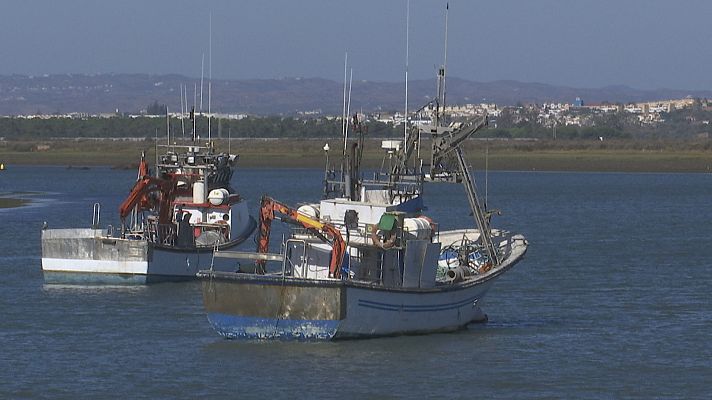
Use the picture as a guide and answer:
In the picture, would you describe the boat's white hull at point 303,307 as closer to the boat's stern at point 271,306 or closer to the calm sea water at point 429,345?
the boat's stern at point 271,306

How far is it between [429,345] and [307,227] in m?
3.58

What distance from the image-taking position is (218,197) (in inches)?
1912

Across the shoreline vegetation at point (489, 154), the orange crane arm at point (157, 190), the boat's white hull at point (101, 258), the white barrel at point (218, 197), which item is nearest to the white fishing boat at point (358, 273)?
the boat's white hull at point (101, 258)

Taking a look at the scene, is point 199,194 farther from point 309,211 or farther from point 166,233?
point 309,211

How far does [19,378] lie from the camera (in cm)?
3078

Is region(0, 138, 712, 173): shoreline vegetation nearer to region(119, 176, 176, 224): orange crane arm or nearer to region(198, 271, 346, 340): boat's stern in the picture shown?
region(119, 176, 176, 224): orange crane arm

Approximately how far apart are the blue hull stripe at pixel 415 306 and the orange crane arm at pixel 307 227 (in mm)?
867

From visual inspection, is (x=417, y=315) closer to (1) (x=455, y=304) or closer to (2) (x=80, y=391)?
(1) (x=455, y=304)

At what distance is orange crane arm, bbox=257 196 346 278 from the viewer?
108 feet

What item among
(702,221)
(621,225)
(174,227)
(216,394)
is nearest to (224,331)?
(216,394)

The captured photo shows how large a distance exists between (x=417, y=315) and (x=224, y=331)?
4087 mm

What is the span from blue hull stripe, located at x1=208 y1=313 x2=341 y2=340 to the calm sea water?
22cm

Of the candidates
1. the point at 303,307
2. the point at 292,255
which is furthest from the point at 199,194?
the point at 303,307

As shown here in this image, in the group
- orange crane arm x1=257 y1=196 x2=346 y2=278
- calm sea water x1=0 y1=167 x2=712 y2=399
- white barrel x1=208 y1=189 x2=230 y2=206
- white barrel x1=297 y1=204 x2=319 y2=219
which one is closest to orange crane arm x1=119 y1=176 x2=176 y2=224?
white barrel x1=208 y1=189 x2=230 y2=206
